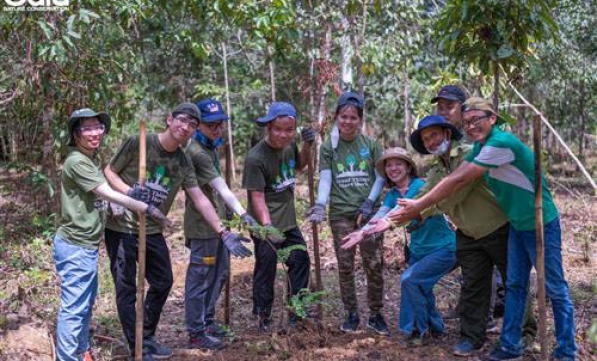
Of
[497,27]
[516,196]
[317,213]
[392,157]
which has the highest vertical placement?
[497,27]

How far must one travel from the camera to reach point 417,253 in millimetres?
4473

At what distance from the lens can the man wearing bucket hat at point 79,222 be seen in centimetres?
375

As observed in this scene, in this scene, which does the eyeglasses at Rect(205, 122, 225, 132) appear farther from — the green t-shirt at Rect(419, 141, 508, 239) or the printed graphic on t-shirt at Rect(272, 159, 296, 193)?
the green t-shirt at Rect(419, 141, 508, 239)

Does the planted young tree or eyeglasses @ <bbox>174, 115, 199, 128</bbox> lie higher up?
the planted young tree

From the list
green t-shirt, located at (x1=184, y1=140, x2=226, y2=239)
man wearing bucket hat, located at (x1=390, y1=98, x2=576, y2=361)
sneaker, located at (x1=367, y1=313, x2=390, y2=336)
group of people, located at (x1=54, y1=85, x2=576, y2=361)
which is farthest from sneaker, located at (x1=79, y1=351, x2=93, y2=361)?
man wearing bucket hat, located at (x1=390, y1=98, x2=576, y2=361)

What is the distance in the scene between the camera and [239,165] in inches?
766

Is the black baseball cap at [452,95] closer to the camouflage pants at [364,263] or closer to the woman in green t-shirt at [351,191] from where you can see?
the woman in green t-shirt at [351,191]

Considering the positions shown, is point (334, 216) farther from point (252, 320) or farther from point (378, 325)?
point (252, 320)

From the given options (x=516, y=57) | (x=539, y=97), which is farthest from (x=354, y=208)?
(x=539, y=97)

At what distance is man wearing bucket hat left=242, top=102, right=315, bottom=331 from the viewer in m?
4.64

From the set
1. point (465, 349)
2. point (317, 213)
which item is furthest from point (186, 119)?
point (465, 349)

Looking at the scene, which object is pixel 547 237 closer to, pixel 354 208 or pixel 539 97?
pixel 354 208

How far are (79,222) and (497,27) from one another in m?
3.18

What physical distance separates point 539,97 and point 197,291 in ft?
47.0
